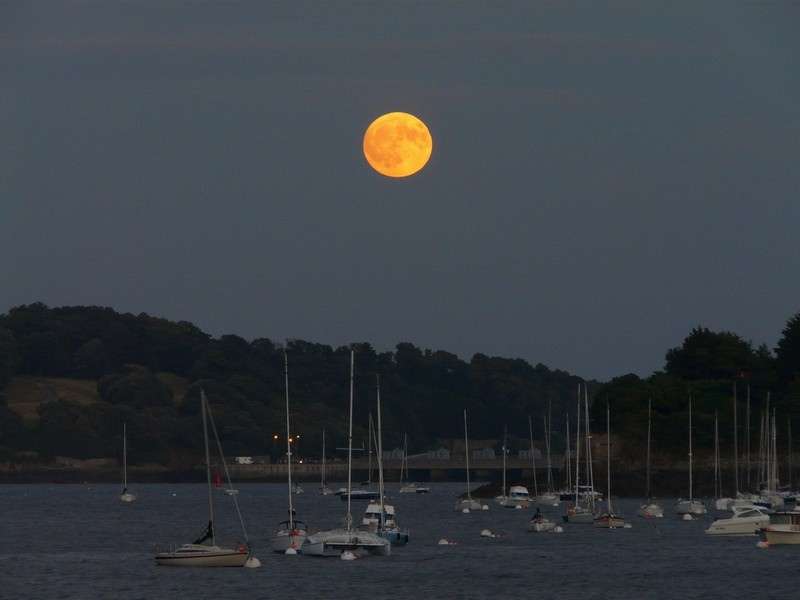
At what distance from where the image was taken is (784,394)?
200 m

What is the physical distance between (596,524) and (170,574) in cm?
4518

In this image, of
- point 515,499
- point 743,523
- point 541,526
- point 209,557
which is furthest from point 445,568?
point 515,499

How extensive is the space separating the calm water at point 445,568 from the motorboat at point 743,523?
1.24 metres

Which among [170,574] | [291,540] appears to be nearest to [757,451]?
[291,540]

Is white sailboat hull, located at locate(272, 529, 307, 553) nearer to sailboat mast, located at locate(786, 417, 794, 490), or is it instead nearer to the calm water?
the calm water

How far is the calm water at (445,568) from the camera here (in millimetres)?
79125

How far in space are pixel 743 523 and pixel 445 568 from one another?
92.0 feet

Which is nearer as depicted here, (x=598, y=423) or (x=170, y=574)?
(x=170, y=574)

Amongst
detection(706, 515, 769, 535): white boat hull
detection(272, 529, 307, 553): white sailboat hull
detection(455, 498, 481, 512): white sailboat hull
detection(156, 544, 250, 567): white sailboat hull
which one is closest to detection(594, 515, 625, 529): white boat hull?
detection(706, 515, 769, 535): white boat hull

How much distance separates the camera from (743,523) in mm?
111812

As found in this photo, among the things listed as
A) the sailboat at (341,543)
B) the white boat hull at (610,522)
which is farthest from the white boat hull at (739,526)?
the sailboat at (341,543)

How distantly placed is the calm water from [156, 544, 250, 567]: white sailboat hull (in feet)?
1.64

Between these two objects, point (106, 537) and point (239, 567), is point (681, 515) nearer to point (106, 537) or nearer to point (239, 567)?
point (106, 537)

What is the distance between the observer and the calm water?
79.1 metres
